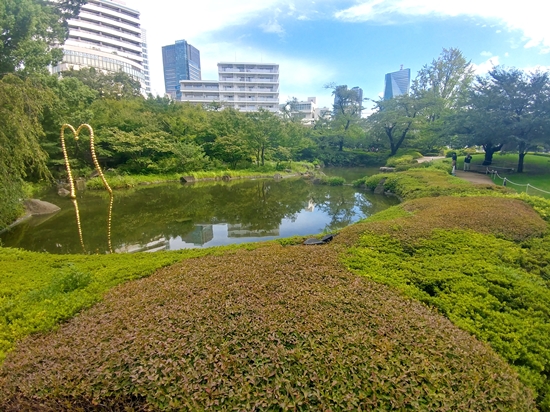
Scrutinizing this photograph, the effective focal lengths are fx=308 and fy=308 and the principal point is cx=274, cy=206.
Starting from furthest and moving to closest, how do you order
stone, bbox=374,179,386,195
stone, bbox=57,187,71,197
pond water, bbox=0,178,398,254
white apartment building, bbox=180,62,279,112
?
white apartment building, bbox=180,62,279,112
stone, bbox=374,179,386,195
stone, bbox=57,187,71,197
pond water, bbox=0,178,398,254

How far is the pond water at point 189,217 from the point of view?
27.7ft

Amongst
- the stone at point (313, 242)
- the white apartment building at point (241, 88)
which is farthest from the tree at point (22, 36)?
the white apartment building at point (241, 88)

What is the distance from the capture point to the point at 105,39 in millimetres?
47500

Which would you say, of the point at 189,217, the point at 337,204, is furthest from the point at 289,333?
the point at 337,204

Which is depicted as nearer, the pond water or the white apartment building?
the pond water

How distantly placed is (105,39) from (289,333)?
5860 cm

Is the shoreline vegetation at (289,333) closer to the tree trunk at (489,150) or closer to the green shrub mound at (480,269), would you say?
the green shrub mound at (480,269)

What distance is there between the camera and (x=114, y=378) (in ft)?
6.75

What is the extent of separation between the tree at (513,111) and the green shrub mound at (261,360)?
17.0m

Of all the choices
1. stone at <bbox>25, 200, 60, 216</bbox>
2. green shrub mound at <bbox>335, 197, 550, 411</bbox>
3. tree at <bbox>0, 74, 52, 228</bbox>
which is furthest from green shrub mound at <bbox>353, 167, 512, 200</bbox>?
stone at <bbox>25, 200, 60, 216</bbox>

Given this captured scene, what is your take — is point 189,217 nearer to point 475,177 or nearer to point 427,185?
point 427,185

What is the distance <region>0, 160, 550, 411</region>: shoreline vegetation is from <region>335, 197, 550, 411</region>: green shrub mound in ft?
0.07

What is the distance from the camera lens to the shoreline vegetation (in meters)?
1.94

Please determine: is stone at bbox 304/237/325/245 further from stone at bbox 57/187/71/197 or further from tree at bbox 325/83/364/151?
tree at bbox 325/83/364/151
